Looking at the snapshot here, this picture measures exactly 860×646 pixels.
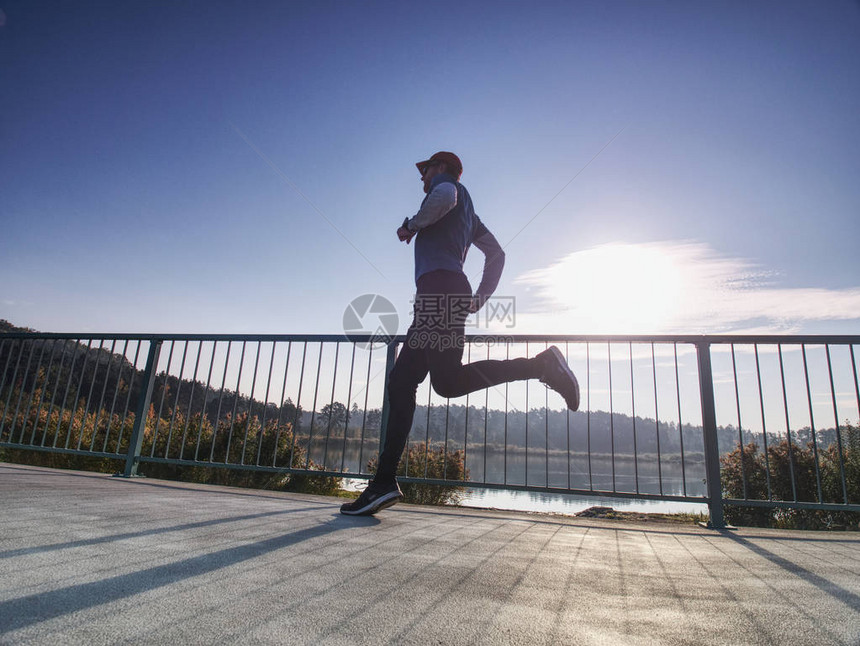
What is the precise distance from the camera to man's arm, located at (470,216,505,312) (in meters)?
2.64

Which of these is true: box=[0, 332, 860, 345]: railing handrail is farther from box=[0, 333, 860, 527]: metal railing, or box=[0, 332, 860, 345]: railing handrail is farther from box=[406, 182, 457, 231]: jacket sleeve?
box=[406, 182, 457, 231]: jacket sleeve

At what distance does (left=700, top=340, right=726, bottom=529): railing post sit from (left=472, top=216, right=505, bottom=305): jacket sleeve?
149 centimetres

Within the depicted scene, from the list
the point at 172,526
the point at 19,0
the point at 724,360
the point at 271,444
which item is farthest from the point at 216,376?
the point at 19,0

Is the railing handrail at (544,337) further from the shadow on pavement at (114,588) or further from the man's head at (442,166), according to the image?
the shadow on pavement at (114,588)

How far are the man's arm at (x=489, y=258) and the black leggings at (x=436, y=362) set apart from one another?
0.27 meters

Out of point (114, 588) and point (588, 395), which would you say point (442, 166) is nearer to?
point (588, 395)

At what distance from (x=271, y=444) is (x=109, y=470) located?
229 centimetres

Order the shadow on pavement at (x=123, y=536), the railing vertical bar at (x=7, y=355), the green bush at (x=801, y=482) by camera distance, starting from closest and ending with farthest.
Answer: the shadow on pavement at (x=123, y=536)
the railing vertical bar at (x=7, y=355)
the green bush at (x=801, y=482)

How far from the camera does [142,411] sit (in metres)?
3.91

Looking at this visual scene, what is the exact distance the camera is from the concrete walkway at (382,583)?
847 millimetres

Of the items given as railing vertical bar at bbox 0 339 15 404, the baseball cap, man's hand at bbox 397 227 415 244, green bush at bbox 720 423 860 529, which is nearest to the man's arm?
the baseball cap

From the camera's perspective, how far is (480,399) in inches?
137

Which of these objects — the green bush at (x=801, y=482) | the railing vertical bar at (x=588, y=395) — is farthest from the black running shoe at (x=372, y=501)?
the green bush at (x=801, y=482)

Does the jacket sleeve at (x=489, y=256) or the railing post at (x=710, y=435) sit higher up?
the jacket sleeve at (x=489, y=256)
